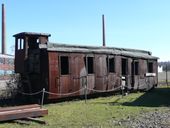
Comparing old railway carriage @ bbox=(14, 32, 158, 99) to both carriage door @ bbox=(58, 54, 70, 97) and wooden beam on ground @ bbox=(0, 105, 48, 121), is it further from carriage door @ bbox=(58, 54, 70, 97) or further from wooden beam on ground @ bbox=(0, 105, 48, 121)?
wooden beam on ground @ bbox=(0, 105, 48, 121)

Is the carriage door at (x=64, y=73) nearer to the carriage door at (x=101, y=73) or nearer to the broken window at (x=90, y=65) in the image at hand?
the broken window at (x=90, y=65)

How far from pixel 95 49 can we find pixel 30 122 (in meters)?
10.9

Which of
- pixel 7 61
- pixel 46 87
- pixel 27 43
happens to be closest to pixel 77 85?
pixel 46 87

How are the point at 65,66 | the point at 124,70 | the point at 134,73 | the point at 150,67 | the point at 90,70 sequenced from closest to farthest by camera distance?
the point at 65,66, the point at 90,70, the point at 124,70, the point at 134,73, the point at 150,67

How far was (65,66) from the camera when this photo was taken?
832 inches

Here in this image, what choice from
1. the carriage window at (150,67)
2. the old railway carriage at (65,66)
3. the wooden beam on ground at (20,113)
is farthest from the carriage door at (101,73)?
the wooden beam on ground at (20,113)

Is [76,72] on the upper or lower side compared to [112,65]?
lower

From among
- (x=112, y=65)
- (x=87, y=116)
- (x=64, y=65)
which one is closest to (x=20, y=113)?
(x=87, y=116)

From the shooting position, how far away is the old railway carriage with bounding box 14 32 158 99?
19828 mm

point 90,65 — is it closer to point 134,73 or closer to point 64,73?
point 64,73

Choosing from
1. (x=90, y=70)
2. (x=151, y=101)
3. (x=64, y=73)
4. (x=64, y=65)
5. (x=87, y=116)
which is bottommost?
(x=87, y=116)

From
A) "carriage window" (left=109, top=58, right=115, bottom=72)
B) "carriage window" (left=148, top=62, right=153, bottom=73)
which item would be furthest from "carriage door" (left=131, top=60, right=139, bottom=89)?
"carriage window" (left=109, top=58, right=115, bottom=72)

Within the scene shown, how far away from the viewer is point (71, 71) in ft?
68.4

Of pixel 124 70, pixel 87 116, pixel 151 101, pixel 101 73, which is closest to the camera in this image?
pixel 87 116
